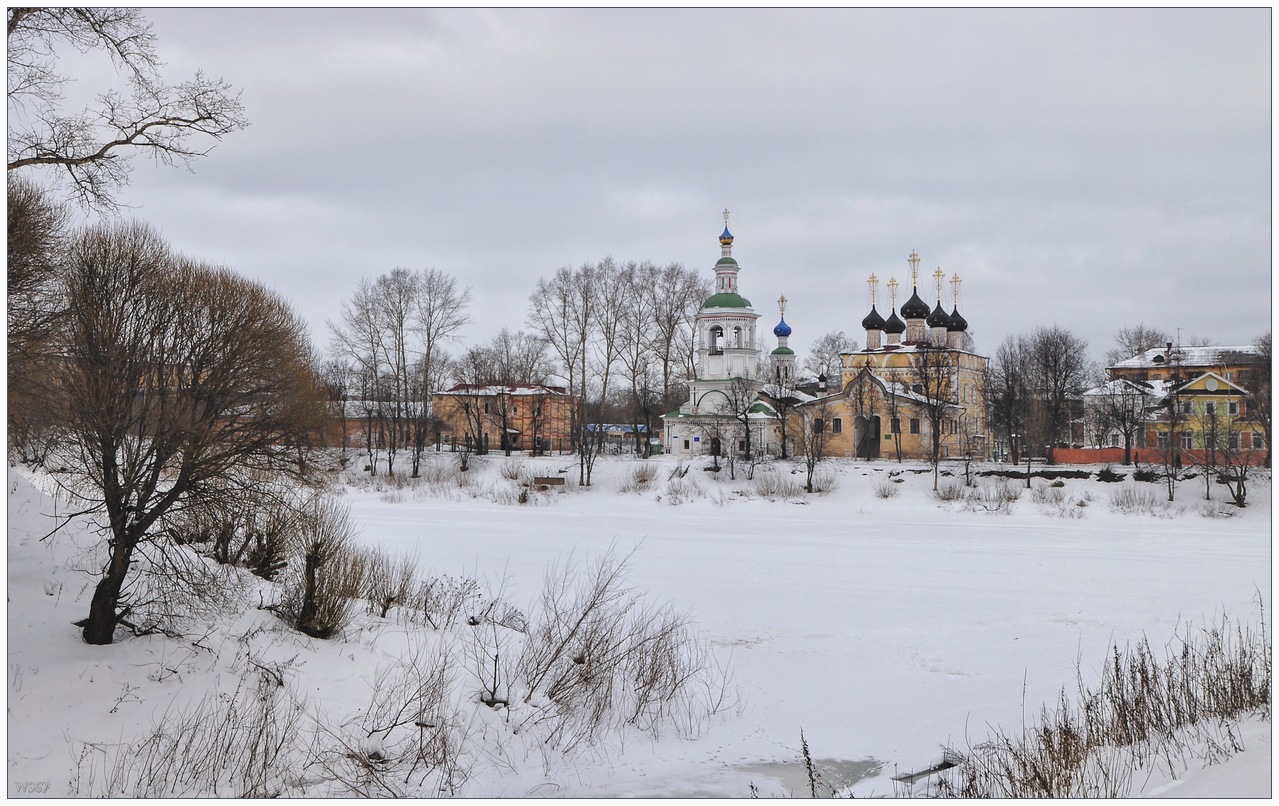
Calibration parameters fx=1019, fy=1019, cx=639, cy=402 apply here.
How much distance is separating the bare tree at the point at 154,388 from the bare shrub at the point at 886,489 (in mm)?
30794

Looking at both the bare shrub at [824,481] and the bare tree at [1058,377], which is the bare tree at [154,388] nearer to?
the bare shrub at [824,481]

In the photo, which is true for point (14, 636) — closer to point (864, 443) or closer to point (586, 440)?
point (586, 440)

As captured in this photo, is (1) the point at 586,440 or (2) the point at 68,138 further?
(1) the point at 586,440

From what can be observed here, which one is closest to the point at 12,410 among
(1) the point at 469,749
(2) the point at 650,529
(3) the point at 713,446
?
(1) the point at 469,749

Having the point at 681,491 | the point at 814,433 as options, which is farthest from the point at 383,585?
the point at 814,433

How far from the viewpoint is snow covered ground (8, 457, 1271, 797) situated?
10.1 m

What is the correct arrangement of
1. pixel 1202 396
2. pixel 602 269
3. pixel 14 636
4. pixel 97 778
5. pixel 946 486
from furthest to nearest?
pixel 602 269 → pixel 1202 396 → pixel 946 486 → pixel 14 636 → pixel 97 778

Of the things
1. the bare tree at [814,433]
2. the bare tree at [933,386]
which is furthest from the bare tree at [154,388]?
the bare tree at [933,386]

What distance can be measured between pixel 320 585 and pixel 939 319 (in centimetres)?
5425

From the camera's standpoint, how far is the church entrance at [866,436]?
54312 mm

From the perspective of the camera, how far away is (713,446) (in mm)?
48781

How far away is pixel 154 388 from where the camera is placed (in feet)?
36.8

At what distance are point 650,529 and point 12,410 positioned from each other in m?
23.1

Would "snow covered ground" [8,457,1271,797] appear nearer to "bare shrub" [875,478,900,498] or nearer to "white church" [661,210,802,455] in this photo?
"bare shrub" [875,478,900,498]
